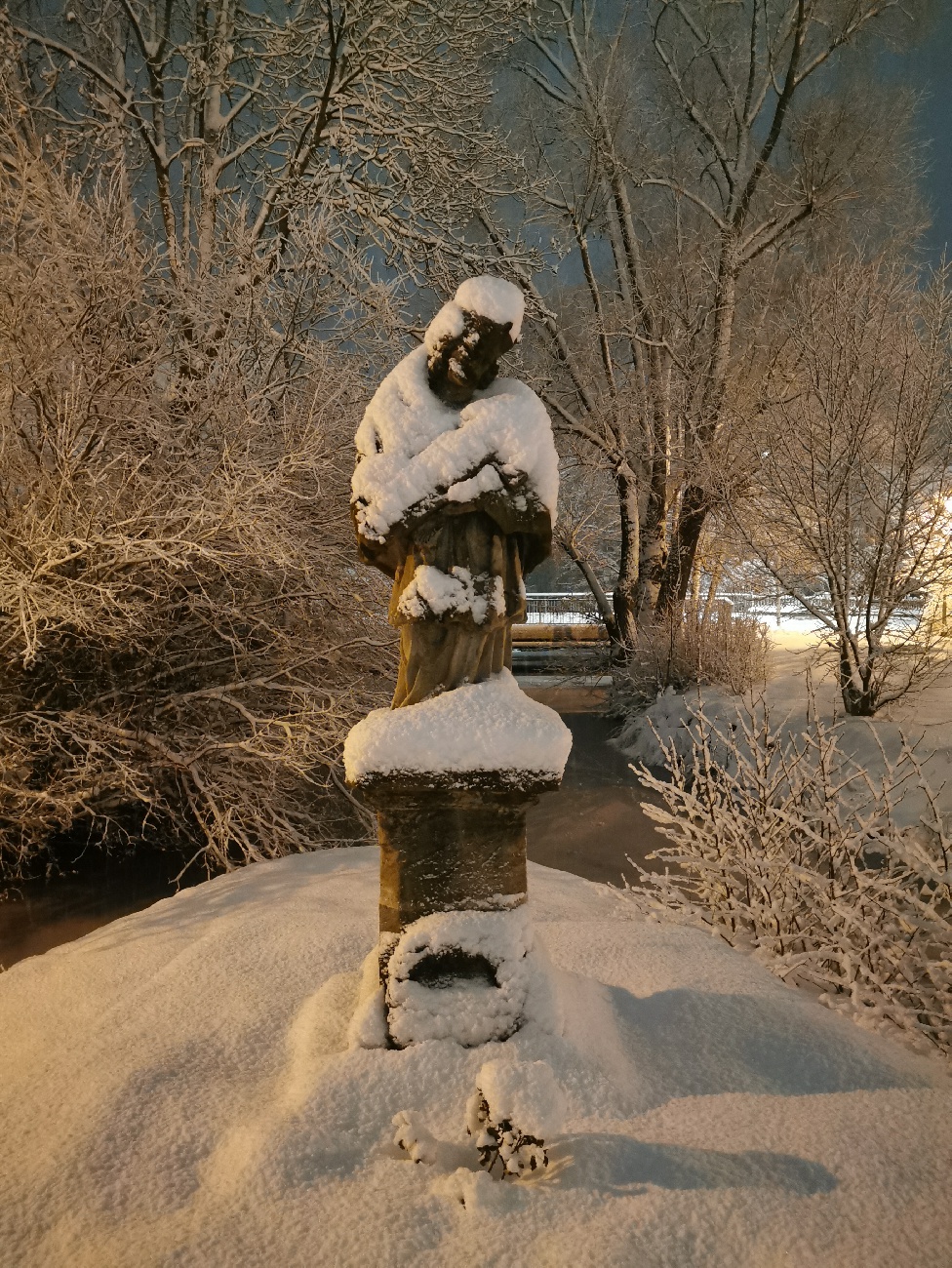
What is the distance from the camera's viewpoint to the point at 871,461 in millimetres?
9992

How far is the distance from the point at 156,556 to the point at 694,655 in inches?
365

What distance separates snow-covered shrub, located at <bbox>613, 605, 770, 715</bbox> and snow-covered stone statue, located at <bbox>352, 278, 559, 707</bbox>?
10203mm

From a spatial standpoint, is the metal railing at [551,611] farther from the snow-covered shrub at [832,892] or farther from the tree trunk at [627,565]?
the snow-covered shrub at [832,892]

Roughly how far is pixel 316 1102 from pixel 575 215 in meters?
15.4

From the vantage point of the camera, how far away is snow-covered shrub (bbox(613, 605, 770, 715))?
1290 cm

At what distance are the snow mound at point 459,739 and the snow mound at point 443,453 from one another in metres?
0.62

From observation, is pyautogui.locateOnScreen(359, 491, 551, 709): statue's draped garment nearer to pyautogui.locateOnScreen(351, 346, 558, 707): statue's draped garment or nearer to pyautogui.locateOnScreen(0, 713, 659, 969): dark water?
pyautogui.locateOnScreen(351, 346, 558, 707): statue's draped garment

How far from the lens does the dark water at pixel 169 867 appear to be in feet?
20.9

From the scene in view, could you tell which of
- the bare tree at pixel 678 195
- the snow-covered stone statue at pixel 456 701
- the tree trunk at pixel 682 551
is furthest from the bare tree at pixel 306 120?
the snow-covered stone statue at pixel 456 701

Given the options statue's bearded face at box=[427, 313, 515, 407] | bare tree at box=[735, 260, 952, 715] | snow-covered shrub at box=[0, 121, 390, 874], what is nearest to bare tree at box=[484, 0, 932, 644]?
bare tree at box=[735, 260, 952, 715]

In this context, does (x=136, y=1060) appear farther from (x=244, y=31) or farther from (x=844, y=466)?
(x=244, y=31)

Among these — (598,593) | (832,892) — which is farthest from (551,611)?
(832,892)

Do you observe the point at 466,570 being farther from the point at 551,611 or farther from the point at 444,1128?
the point at 551,611

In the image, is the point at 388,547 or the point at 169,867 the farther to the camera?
the point at 169,867
